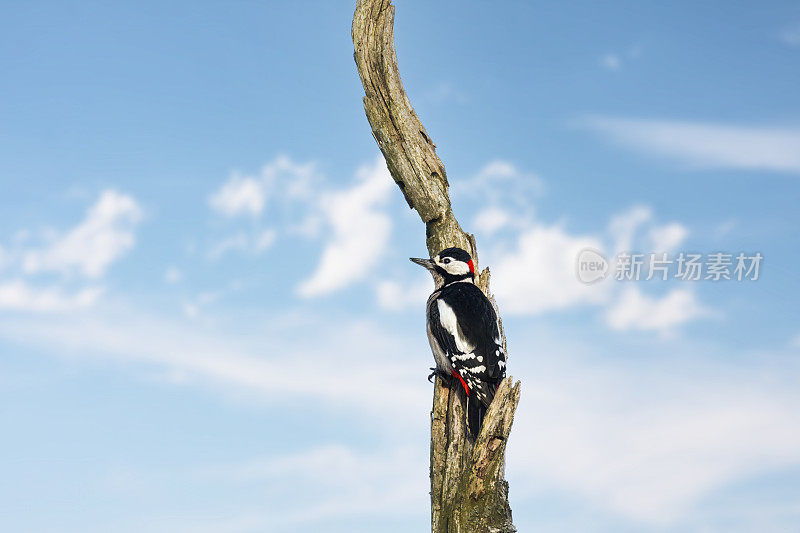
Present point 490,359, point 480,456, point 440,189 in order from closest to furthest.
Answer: point 480,456, point 490,359, point 440,189

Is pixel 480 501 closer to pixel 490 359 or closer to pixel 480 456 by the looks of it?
pixel 480 456

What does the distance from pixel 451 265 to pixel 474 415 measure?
49.8 inches

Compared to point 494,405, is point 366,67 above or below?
above

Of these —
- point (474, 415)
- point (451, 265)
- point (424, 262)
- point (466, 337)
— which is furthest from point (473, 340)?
point (424, 262)

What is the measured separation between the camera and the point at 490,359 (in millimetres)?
5445

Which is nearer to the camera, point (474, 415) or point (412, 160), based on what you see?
point (474, 415)

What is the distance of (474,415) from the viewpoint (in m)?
5.51

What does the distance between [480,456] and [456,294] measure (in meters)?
1.33

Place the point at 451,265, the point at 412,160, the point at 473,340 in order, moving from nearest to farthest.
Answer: the point at 473,340
the point at 451,265
the point at 412,160

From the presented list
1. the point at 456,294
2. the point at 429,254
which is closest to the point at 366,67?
the point at 429,254

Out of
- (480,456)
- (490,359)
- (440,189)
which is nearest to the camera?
(480,456)

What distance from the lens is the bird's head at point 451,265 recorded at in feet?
19.3

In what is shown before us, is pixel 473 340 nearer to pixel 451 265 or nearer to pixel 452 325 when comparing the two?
pixel 452 325

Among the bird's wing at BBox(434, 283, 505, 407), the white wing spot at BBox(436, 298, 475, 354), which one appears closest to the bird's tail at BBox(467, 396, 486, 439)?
the bird's wing at BBox(434, 283, 505, 407)
